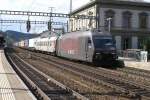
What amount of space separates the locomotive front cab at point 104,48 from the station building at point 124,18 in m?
41.1

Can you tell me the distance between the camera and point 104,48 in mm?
33812

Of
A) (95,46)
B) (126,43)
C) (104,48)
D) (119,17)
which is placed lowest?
(126,43)

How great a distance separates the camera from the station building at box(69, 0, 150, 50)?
77.6 metres

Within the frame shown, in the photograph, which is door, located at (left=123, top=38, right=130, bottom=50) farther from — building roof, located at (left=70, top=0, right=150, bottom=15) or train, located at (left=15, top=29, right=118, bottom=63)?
train, located at (left=15, top=29, right=118, bottom=63)

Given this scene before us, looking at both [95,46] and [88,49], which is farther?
[88,49]

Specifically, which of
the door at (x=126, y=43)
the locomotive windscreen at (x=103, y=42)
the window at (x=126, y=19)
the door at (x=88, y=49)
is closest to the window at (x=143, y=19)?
the window at (x=126, y=19)

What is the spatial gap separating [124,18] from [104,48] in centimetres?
4694

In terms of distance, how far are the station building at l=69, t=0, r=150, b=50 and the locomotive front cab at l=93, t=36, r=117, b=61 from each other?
4108cm

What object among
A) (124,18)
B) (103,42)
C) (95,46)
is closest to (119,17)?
(124,18)

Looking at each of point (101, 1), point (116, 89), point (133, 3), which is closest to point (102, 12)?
point (101, 1)

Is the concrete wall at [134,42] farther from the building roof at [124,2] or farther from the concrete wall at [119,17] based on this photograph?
the building roof at [124,2]

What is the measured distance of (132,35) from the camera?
7981cm

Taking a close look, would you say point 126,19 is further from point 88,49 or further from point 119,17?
point 88,49

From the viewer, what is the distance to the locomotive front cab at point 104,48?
33.1 meters
